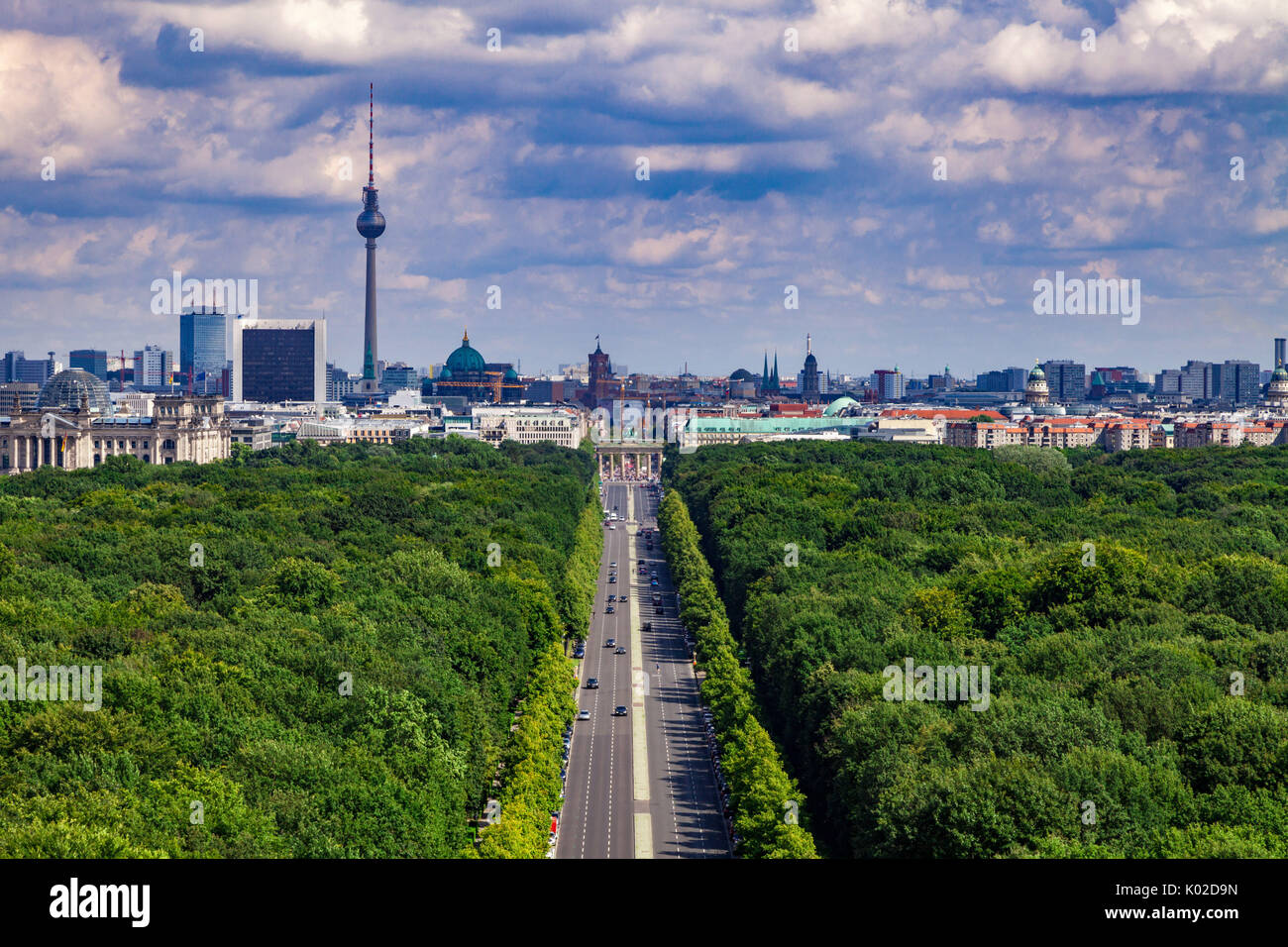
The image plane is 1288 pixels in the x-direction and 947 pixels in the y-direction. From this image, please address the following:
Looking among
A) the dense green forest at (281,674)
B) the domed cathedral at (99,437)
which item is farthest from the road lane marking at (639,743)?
the domed cathedral at (99,437)

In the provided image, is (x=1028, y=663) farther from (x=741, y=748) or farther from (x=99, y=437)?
(x=99, y=437)

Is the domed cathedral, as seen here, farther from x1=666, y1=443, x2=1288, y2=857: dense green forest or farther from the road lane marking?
the road lane marking

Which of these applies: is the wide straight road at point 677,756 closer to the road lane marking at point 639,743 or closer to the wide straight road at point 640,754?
the wide straight road at point 640,754

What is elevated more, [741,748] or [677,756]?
[741,748]

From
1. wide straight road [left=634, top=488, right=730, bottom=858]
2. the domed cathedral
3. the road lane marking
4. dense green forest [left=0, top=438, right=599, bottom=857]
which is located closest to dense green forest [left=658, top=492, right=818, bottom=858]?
wide straight road [left=634, top=488, right=730, bottom=858]

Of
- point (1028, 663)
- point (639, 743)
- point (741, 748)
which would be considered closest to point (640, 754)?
point (639, 743)
